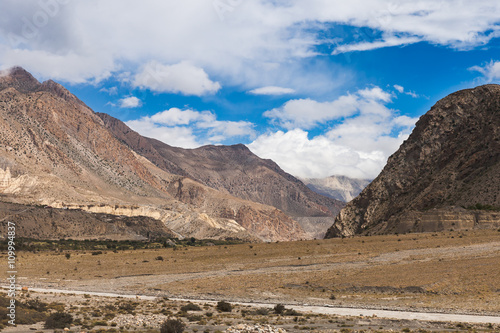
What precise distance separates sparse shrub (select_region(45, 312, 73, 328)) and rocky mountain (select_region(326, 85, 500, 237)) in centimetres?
5033

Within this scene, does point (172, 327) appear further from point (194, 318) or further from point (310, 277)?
point (310, 277)

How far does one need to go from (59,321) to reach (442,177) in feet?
230

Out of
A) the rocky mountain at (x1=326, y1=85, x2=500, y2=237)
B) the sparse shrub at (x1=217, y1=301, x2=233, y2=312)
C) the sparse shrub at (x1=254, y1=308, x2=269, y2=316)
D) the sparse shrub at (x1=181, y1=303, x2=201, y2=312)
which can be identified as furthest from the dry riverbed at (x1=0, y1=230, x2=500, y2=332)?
the rocky mountain at (x1=326, y1=85, x2=500, y2=237)

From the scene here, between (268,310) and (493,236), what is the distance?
114ft

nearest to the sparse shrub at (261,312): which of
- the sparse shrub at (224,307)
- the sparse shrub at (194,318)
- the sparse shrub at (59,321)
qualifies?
the sparse shrub at (224,307)

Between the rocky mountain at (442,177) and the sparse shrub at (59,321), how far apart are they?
50328mm

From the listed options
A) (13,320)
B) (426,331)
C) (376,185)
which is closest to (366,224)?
(376,185)

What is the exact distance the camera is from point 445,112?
311 ft

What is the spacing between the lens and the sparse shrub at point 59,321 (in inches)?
982

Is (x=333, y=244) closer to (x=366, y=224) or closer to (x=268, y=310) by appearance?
(x=366, y=224)

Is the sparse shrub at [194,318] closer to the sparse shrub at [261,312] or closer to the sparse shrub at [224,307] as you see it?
the sparse shrub at [224,307]

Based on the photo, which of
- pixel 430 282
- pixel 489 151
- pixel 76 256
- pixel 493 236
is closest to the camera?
pixel 430 282

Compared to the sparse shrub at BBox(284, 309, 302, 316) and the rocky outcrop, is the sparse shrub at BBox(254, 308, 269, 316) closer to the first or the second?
the sparse shrub at BBox(284, 309, 302, 316)

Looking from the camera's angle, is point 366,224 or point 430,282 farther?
point 366,224
